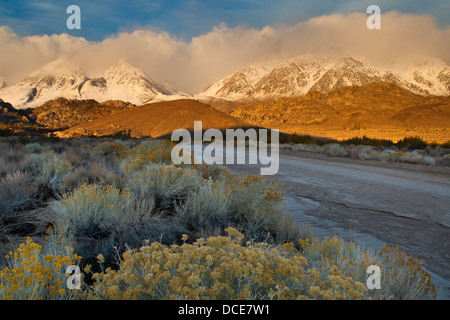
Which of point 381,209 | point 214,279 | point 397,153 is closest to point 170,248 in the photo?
point 214,279

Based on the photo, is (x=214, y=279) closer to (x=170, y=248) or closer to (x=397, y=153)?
(x=170, y=248)

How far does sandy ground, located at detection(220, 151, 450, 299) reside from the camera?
4832 millimetres

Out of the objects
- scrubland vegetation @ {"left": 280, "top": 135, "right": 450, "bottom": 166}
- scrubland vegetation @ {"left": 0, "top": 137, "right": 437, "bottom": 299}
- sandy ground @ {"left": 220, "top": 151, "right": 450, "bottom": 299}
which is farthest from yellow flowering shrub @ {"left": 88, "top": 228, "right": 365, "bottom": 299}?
scrubland vegetation @ {"left": 280, "top": 135, "right": 450, "bottom": 166}

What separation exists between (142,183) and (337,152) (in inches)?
658

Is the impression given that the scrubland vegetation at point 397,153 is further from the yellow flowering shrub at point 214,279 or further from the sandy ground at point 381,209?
the yellow flowering shrub at point 214,279

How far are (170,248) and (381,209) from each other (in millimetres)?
5021

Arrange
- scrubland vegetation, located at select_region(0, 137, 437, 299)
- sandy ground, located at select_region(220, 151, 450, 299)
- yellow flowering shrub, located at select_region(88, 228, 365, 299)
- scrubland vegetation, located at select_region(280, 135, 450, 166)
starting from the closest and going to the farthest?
1. yellow flowering shrub, located at select_region(88, 228, 365, 299)
2. scrubland vegetation, located at select_region(0, 137, 437, 299)
3. sandy ground, located at select_region(220, 151, 450, 299)
4. scrubland vegetation, located at select_region(280, 135, 450, 166)

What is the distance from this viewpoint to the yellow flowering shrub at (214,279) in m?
2.05

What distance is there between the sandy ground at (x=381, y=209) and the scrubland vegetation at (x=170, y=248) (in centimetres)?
96

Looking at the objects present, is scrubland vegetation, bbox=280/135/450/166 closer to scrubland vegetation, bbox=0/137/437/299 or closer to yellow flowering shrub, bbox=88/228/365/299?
scrubland vegetation, bbox=0/137/437/299

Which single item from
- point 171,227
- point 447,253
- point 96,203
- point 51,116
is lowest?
point 447,253

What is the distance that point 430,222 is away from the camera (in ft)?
19.6
